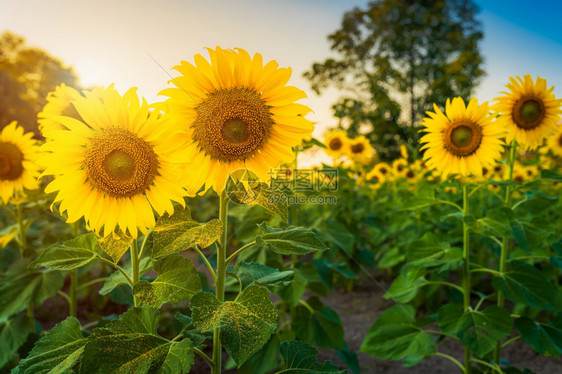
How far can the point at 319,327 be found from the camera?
9.19 feet

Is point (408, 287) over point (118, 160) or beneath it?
beneath

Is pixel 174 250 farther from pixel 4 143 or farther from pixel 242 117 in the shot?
pixel 4 143

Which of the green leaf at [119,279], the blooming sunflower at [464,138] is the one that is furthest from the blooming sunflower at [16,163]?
the blooming sunflower at [464,138]

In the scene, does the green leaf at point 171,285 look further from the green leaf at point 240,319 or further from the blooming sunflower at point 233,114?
the blooming sunflower at point 233,114

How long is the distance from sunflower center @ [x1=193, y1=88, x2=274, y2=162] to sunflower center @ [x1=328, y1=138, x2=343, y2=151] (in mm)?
4399

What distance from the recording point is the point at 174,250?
1.13 meters

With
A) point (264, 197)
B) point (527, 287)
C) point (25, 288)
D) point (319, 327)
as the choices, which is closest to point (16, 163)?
point (25, 288)

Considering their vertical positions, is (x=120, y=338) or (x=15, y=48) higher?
(x=15, y=48)

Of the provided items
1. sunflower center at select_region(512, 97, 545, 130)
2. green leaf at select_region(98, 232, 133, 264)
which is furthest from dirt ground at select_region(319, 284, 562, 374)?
green leaf at select_region(98, 232, 133, 264)

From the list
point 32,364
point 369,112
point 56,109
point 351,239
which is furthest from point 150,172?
point 369,112

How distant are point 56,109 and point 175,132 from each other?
4.97 feet

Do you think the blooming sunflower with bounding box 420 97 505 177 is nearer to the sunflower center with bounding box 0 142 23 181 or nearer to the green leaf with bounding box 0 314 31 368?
the sunflower center with bounding box 0 142 23 181

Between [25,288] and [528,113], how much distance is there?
10.9ft

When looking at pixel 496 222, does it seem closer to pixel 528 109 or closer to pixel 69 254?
pixel 528 109
